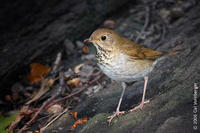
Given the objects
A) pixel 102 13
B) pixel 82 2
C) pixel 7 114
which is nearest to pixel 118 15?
pixel 102 13

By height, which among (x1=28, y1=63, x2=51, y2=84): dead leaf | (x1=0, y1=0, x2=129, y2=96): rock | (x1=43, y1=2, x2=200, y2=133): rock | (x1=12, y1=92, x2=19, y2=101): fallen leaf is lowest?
(x1=43, y1=2, x2=200, y2=133): rock

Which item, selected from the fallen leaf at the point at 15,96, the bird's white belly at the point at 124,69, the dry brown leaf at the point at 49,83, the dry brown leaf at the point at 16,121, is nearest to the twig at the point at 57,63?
the dry brown leaf at the point at 49,83

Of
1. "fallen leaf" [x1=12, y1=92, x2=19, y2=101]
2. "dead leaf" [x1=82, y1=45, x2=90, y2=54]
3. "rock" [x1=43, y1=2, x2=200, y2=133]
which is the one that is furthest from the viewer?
"dead leaf" [x1=82, y1=45, x2=90, y2=54]

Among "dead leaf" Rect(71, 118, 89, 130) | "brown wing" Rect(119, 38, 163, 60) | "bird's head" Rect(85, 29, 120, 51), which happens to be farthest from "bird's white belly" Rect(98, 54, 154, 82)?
"dead leaf" Rect(71, 118, 89, 130)

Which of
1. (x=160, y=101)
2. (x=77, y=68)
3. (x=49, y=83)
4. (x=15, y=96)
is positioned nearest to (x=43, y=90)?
(x=49, y=83)

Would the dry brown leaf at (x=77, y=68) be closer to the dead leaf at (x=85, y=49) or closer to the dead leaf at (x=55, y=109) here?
the dead leaf at (x=85, y=49)

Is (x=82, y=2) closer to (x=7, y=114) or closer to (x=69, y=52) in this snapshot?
(x=69, y=52)

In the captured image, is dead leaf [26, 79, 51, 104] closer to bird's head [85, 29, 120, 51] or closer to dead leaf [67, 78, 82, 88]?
dead leaf [67, 78, 82, 88]
